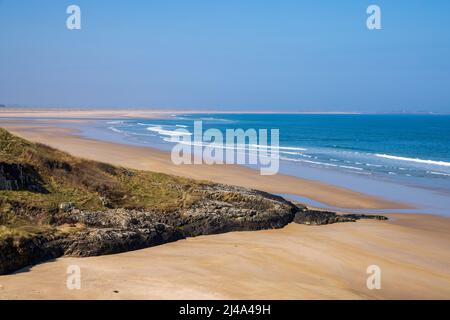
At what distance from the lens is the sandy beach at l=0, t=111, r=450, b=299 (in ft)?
33.1

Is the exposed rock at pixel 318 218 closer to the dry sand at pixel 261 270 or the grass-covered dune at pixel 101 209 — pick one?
the grass-covered dune at pixel 101 209

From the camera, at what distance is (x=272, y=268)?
12.1 m

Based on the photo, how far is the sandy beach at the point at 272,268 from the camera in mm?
10078

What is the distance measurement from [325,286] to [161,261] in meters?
3.94

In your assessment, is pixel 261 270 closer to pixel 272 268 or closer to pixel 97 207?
pixel 272 268

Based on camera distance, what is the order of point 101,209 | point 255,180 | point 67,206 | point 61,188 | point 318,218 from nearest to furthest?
point 67,206 < point 101,209 < point 61,188 < point 318,218 < point 255,180

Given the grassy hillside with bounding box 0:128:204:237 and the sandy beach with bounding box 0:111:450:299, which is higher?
the grassy hillside with bounding box 0:128:204:237

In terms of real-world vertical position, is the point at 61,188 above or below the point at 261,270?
above

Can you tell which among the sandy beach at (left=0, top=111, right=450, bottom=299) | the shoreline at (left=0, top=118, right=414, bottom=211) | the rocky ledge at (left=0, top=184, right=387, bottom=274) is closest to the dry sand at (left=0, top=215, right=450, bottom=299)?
the sandy beach at (left=0, top=111, right=450, bottom=299)

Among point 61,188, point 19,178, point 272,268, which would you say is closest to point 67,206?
point 61,188

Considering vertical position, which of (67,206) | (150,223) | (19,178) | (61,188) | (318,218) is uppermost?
(19,178)

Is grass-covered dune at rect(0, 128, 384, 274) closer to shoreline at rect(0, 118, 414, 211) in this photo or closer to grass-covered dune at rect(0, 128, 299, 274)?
grass-covered dune at rect(0, 128, 299, 274)

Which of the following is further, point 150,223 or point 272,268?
point 150,223
